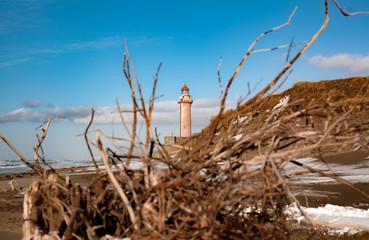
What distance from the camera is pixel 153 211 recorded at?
6.36ft

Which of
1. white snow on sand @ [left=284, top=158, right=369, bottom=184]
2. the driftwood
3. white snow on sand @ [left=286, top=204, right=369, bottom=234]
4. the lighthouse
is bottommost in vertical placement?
white snow on sand @ [left=286, top=204, right=369, bottom=234]

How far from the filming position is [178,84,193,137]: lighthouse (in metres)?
42.0

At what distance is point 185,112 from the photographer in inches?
1670

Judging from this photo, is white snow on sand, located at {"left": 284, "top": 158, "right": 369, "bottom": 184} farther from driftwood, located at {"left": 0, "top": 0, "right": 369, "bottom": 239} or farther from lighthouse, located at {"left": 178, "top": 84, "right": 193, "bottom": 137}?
lighthouse, located at {"left": 178, "top": 84, "right": 193, "bottom": 137}

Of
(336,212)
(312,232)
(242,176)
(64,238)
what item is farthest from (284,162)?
(336,212)

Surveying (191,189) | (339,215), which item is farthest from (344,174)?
(191,189)

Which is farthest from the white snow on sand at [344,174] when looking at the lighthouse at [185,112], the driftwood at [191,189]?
the lighthouse at [185,112]

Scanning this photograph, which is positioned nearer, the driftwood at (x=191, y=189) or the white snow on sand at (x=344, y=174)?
the driftwood at (x=191, y=189)

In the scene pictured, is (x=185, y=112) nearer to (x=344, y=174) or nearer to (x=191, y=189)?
(x=344, y=174)

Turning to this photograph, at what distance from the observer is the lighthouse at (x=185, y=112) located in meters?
42.0

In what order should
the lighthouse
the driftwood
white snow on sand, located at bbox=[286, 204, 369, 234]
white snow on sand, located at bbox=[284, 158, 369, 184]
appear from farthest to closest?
the lighthouse, white snow on sand, located at bbox=[284, 158, 369, 184], white snow on sand, located at bbox=[286, 204, 369, 234], the driftwood

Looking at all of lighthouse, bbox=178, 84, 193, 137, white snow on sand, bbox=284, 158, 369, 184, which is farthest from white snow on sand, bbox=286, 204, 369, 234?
lighthouse, bbox=178, 84, 193, 137

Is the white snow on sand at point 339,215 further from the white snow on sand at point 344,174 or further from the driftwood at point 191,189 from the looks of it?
the driftwood at point 191,189

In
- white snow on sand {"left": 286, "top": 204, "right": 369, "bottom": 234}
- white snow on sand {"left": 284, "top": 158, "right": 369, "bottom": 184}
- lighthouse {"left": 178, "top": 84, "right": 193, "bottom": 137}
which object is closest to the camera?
white snow on sand {"left": 286, "top": 204, "right": 369, "bottom": 234}
